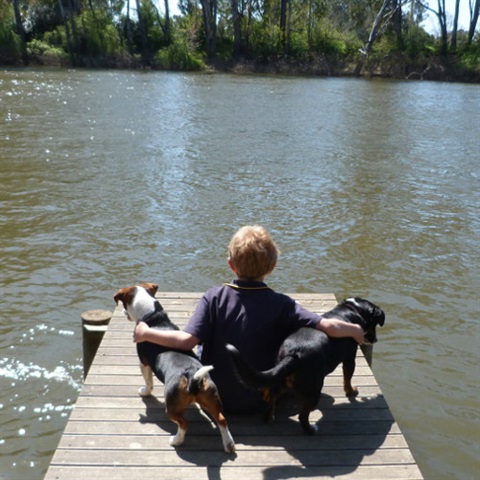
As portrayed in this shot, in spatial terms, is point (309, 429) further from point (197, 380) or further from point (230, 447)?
point (197, 380)

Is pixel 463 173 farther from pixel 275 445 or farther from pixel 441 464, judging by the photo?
pixel 275 445

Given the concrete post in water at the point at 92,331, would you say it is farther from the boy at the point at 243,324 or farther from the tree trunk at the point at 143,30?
the tree trunk at the point at 143,30

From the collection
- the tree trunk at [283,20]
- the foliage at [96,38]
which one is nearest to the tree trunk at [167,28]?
the foliage at [96,38]

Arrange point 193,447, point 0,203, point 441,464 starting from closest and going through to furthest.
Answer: point 193,447 < point 441,464 < point 0,203

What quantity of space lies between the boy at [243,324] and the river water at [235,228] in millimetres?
1706

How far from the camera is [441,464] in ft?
15.6

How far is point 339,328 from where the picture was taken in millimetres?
3701

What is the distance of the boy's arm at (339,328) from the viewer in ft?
12.0

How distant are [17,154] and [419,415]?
1124 cm

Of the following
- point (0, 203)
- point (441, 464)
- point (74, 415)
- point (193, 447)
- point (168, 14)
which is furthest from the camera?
point (168, 14)

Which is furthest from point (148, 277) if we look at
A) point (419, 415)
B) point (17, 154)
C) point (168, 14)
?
point (168, 14)

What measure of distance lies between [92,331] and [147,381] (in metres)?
1.40

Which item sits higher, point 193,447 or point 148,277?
point 193,447

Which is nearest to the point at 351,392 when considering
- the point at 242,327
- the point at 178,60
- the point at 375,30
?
the point at 242,327
